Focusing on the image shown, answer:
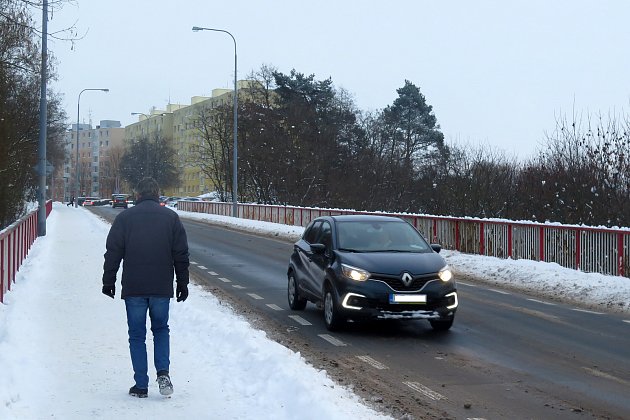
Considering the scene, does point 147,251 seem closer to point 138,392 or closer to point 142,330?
point 142,330

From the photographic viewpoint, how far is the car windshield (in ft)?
36.4

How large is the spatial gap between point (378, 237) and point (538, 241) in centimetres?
900

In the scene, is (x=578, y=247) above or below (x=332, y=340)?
above

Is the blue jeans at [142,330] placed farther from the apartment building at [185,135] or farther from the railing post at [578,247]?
the apartment building at [185,135]

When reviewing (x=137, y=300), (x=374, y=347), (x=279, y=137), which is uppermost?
(x=279, y=137)

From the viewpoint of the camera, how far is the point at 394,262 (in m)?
10.3

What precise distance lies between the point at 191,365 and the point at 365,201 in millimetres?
49847

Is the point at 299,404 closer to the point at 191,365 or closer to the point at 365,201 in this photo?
the point at 191,365

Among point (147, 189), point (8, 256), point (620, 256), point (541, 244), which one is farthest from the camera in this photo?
point (541, 244)

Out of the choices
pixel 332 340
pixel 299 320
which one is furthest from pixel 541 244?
A: pixel 332 340

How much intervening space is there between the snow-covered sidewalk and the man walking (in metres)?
0.32

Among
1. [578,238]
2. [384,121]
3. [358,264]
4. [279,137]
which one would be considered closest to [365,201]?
[279,137]

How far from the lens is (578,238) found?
17688 millimetres

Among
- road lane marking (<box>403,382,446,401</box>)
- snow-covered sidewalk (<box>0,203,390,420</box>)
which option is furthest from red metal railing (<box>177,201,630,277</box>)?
road lane marking (<box>403,382,446,401</box>)
